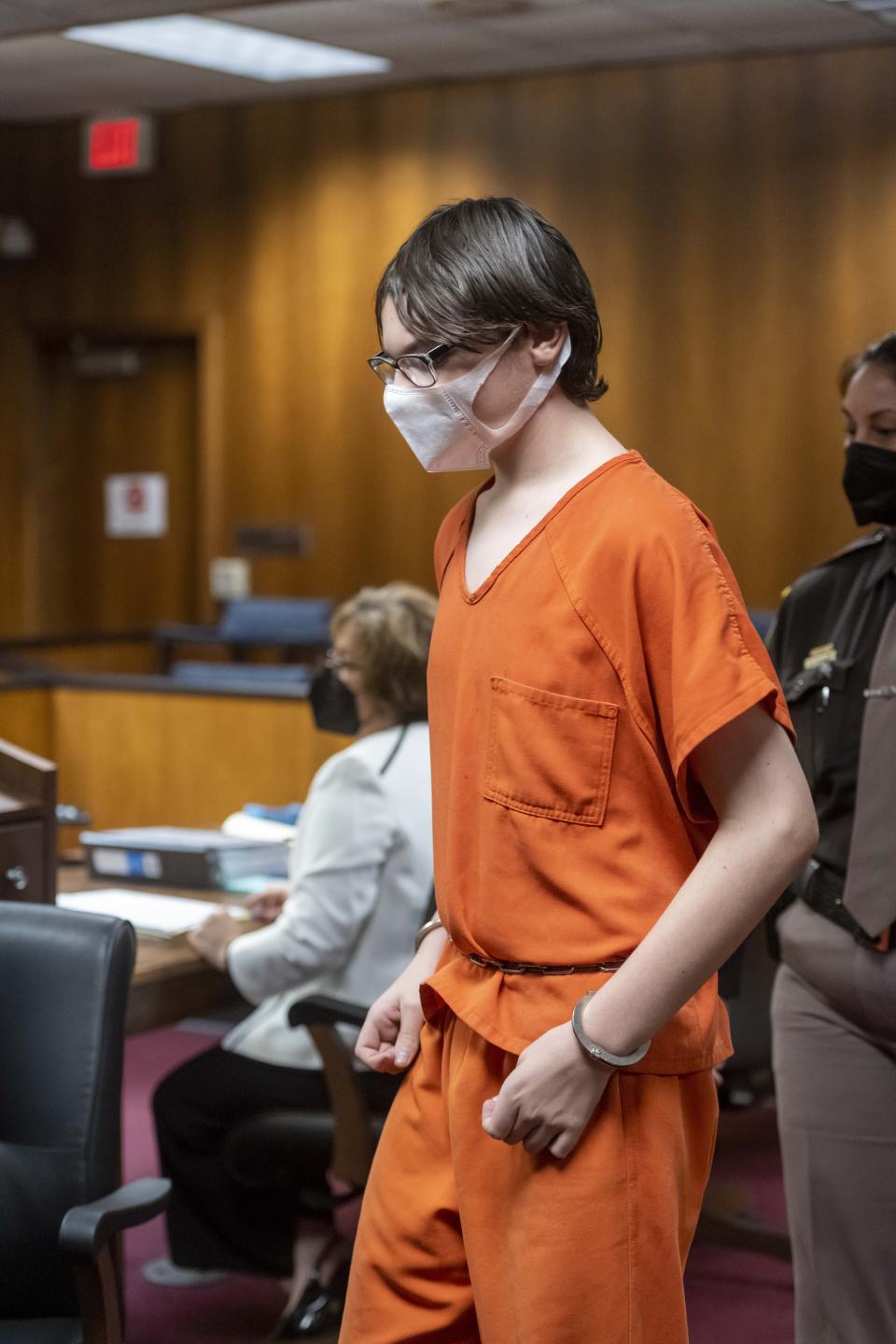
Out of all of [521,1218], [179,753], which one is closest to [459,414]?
[521,1218]

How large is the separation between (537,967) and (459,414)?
0.43 m

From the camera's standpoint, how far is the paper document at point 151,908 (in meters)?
2.90

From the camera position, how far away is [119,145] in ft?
28.9

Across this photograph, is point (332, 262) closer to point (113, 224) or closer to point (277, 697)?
point (113, 224)

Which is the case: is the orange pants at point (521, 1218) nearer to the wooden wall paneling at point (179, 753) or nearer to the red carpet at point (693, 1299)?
the red carpet at point (693, 1299)

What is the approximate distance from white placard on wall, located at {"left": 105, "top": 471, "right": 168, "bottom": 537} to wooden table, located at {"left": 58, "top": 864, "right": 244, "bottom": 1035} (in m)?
6.79

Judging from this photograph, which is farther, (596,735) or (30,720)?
(30,720)

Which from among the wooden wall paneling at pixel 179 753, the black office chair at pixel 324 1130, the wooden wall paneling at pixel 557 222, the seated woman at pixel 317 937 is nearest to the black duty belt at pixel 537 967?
the black office chair at pixel 324 1130

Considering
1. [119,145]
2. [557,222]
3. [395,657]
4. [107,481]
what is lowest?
[395,657]

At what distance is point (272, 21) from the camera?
22.5 feet

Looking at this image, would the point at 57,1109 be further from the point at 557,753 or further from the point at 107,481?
the point at 107,481

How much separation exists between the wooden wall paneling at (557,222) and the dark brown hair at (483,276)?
6300 mm

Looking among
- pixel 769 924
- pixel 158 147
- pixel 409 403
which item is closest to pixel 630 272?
pixel 158 147

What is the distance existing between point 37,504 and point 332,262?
2302 millimetres
